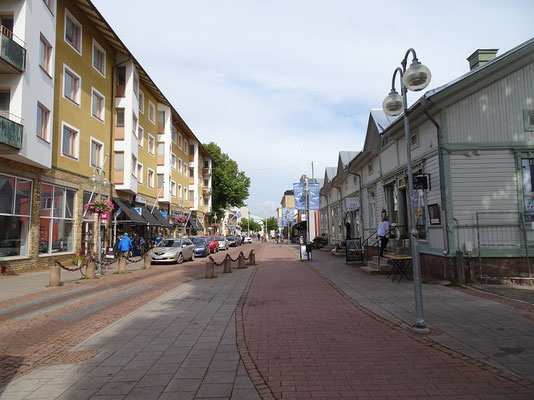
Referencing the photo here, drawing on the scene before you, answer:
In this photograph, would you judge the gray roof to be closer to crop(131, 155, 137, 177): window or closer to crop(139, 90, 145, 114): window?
crop(131, 155, 137, 177): window

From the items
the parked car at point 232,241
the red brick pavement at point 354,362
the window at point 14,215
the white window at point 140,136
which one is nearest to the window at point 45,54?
the window at point 14,215

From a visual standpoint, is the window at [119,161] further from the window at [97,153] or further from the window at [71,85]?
the window at [71,85]

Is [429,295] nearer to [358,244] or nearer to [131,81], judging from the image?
[358,244]

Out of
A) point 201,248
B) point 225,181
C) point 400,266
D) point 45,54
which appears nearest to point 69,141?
point 45,54

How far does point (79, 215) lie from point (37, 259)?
13.7 ft

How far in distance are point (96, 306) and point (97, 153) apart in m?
17.0

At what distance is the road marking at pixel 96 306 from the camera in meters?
7.60

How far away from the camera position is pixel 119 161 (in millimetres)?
25734

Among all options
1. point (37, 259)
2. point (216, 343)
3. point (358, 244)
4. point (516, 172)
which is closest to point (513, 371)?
point (216, 343)

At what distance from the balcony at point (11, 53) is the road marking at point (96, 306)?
33.4ft

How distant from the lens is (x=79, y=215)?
20.6m

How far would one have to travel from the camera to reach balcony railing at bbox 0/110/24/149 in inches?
536

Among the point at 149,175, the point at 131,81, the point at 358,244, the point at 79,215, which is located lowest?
the point at 358,244

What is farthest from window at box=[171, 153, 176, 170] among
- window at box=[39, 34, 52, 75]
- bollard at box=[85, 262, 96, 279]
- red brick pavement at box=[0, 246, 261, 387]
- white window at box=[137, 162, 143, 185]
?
red brick pavement at box=[0, 246, 261, 387]
